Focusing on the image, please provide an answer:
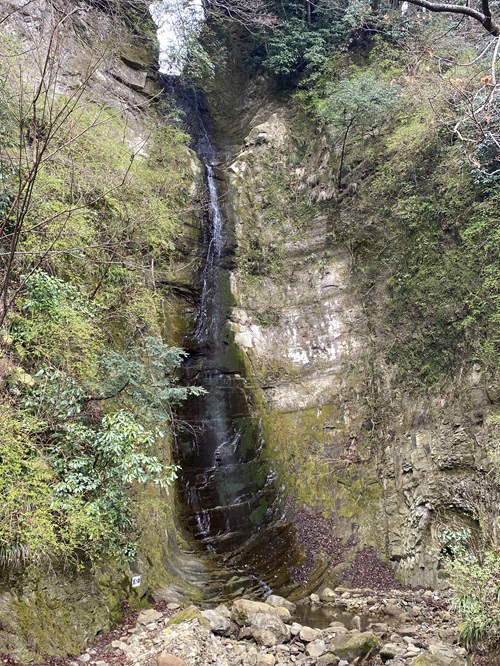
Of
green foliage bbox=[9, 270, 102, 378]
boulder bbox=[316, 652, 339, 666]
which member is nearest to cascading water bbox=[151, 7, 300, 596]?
boulder bbox=[316, 652, 339, 666]

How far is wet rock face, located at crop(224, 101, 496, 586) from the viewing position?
7.69m

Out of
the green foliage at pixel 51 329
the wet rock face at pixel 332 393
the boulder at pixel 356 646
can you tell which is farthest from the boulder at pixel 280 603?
the green foliage at pixel 51 329

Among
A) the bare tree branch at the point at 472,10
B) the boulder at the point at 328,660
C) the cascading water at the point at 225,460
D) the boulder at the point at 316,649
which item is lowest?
the boulder at the point at 316,649

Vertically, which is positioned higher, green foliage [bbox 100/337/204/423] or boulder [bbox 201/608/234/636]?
green foliage [bbox 100/337/204/423]

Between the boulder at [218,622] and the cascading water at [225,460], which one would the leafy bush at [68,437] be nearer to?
the boulder at [218,622]

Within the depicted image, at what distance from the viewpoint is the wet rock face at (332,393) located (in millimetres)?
7691

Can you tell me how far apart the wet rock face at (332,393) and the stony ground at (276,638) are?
1332 mm

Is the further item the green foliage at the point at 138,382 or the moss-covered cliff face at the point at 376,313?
the moss-covered cliff face at the point at 376,313

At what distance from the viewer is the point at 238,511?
349 inches

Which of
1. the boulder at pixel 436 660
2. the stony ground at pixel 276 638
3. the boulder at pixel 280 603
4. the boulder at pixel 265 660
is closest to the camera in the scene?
the boulder at pixel 436 660

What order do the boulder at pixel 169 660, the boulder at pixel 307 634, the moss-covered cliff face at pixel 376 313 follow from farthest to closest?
the moss-covered cliff face at pixel 376 313 < the boulder at pixel 307 634 < the boulder at pixel 169 660

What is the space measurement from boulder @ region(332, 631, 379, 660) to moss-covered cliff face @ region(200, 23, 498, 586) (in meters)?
2.10

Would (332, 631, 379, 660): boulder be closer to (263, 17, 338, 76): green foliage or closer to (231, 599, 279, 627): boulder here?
(231, 599, 279, 627): boulder

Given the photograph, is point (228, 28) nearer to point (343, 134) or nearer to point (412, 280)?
point (343, 134)
